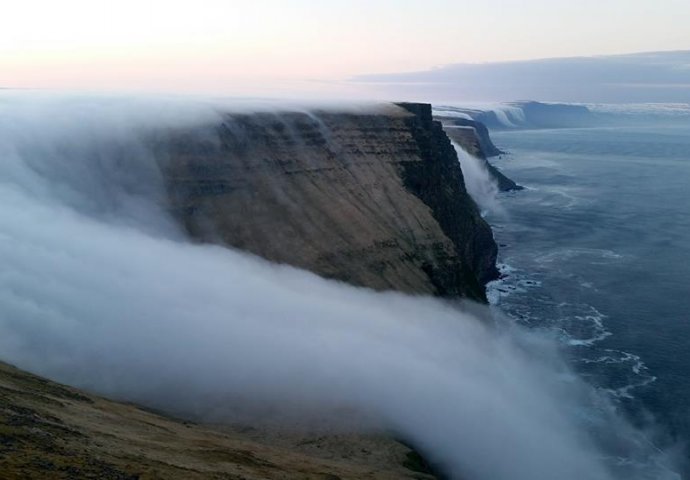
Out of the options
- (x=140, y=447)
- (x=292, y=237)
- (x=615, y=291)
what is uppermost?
(x=292, y=237)

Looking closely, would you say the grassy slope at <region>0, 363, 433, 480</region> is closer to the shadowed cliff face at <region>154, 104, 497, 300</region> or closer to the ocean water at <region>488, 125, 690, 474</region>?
the ocean water at <region>488, 125, 690, 474</region>

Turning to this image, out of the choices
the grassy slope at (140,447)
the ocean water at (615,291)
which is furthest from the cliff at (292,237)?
the ocean water at (615,291)

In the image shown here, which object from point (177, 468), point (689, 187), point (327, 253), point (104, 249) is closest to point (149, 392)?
point (177, 468)

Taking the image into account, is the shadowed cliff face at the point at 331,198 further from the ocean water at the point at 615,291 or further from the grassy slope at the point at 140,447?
the grassy slope at the point at 140,447

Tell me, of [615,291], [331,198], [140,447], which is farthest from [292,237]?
[615,291]

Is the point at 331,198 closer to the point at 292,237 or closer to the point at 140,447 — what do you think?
the point at 292,237

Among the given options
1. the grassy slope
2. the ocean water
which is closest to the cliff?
the grassy slope
